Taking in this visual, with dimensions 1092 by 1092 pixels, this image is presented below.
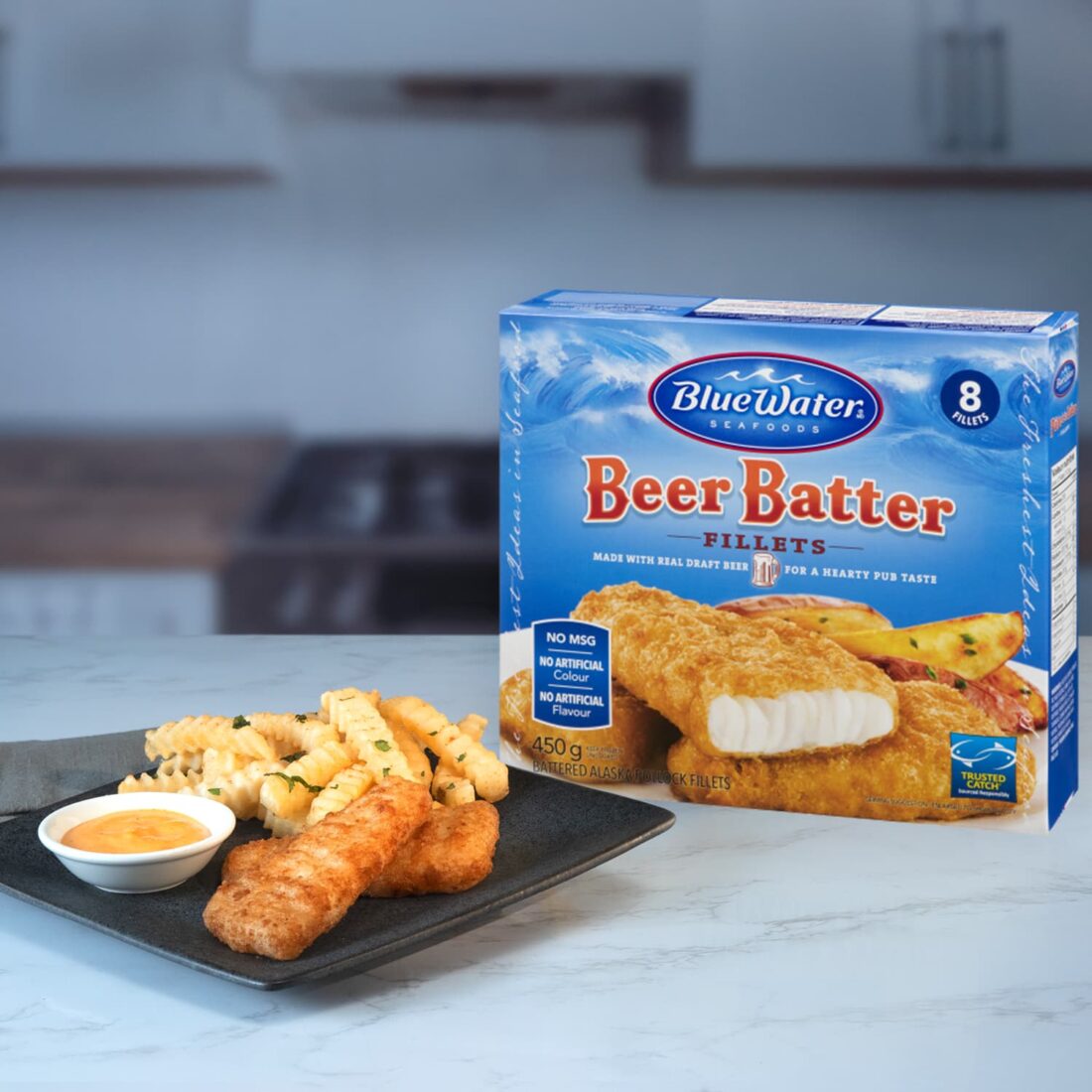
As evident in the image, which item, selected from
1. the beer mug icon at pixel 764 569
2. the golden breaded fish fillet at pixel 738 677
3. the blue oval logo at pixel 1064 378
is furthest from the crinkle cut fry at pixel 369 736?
the blue oval logo at pixel 1064 378

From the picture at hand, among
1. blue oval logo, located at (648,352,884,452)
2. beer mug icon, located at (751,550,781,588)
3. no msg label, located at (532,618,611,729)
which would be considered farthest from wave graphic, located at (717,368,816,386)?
no msg label, located at (532,618,611,729)

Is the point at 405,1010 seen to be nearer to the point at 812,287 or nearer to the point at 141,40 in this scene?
the point at 812,287

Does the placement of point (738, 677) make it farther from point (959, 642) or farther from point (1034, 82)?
point (1034, 82)

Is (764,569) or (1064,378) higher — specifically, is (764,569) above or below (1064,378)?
below

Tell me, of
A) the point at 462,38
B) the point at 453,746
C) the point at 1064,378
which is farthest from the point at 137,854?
the point at 462,38

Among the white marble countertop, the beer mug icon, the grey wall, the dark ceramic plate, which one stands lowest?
the white marble countertop

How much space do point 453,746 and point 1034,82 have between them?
5.81ft

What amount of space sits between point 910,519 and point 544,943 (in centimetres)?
44

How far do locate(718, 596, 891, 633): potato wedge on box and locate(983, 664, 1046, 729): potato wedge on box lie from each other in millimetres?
91

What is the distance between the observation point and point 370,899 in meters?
1.23

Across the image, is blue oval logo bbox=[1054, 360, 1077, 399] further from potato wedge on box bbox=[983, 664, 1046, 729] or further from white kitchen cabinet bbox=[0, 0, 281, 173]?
white kitchen cabinet bbox=[0, 0, 281, 173]

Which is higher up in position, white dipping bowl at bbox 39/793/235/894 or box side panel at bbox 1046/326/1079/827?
box side panel at bbox 1046/326/1079/827

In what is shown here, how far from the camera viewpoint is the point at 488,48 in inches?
107

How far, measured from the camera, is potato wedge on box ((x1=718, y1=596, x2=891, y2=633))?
1.43 m
